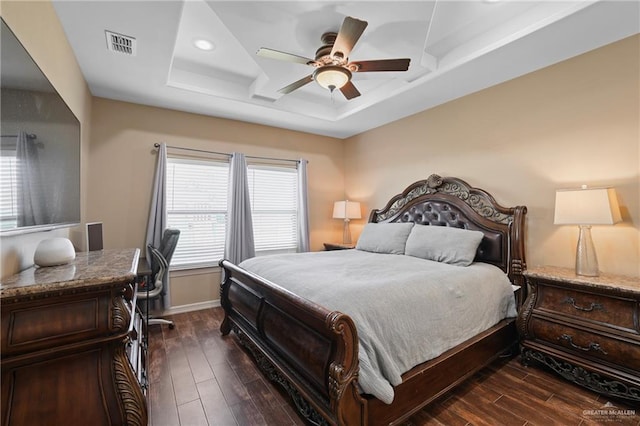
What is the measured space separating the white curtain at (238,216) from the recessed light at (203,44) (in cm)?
149

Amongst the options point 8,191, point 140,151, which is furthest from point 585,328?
point 140,151

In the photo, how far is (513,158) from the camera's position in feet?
9.80

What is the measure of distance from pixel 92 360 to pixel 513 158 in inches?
147

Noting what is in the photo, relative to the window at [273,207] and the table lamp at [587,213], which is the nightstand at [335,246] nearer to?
the window at [273,207]

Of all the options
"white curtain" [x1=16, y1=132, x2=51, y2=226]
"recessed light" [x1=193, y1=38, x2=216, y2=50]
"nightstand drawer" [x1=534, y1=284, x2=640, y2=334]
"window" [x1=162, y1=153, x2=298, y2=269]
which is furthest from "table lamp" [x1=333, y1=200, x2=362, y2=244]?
"white curtain" [x1=16, y1=132, x2=51, y2=226]

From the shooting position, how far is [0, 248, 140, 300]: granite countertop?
1.14 m

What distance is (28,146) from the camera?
126 centimetres

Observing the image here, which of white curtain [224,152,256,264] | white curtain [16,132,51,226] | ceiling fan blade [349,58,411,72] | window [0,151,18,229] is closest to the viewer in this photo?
window [0,151,18,229]

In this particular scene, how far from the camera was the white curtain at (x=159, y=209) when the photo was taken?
3525mm

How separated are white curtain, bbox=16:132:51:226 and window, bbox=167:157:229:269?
2.47m

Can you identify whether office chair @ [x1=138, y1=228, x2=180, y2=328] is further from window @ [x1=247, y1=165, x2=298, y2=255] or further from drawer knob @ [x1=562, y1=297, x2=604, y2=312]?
drawer knob @ [x1=562, y1=297, x2=604, y2=312]

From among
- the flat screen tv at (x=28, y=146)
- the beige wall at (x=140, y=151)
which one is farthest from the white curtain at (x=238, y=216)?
the flat screen tv at (x=28, y=146)

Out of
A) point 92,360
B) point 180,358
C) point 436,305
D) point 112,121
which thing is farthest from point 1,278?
point 112,121

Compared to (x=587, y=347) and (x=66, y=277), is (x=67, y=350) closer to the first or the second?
(x=66, y=277)
